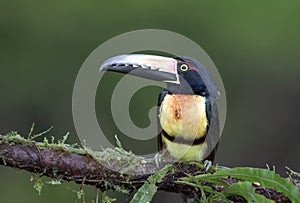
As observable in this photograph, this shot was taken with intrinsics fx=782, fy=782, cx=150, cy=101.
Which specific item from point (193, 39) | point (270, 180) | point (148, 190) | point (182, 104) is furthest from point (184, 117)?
point (193, 39)

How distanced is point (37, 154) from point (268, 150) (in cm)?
442

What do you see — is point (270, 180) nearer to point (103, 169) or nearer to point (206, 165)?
point (206, 165)

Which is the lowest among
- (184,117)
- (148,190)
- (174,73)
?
(148,190)

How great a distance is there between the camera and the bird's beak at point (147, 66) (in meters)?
3.27

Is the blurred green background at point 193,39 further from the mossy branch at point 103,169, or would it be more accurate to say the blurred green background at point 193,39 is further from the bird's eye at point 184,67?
the mossy branch at point 103,169

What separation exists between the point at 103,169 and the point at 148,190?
6.8 inches

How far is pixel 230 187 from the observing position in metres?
2.69

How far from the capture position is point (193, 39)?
6594 millimetres

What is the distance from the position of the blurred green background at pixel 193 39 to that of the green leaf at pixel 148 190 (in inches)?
151

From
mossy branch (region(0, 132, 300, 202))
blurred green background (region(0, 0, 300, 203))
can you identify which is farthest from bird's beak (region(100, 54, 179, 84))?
blurred green background (region(0, 0, 300, 203))

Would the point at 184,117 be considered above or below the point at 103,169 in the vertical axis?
above

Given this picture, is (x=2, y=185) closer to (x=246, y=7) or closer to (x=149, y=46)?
(x=149, y=46)

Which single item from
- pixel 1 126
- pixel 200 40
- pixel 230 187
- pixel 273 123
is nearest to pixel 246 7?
pixel 200 40

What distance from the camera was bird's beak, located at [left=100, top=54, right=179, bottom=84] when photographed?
3268mm
